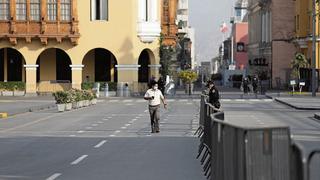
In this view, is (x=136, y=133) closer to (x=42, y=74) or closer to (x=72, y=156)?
(x=72, y=156)

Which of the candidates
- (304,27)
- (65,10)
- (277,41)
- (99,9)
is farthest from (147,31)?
(277,41)

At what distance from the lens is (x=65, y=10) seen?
6469 cm

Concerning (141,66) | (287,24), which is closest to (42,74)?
(141,66)

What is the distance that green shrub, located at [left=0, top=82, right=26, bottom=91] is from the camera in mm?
65188

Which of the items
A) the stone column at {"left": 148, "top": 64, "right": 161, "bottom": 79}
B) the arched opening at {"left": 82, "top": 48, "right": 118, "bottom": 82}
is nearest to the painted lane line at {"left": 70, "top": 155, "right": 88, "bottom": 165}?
the arched opening at {"left": 82, "top": 48, "right": 118, "bottom": 82}

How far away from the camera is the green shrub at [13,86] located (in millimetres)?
65188

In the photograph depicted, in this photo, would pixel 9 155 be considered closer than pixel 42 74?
Yes

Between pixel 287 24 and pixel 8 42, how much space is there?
4368 cm

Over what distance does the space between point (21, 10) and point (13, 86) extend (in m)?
6.78

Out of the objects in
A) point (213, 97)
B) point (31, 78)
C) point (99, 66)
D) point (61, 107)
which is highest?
point (99, 66)

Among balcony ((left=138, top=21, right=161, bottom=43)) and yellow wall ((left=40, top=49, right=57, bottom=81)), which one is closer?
balcony ((left=138, top=21, right=161, bottom=43))

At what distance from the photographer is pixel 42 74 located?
223ft

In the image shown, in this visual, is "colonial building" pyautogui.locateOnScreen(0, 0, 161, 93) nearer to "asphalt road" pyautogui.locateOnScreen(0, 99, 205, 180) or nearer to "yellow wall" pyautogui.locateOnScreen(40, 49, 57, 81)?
"yellow wall" pyautogui.locateOnScreen(40, 49, 57, 81)

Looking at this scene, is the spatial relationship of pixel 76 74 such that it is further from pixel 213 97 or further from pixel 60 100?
pixel 213 97
